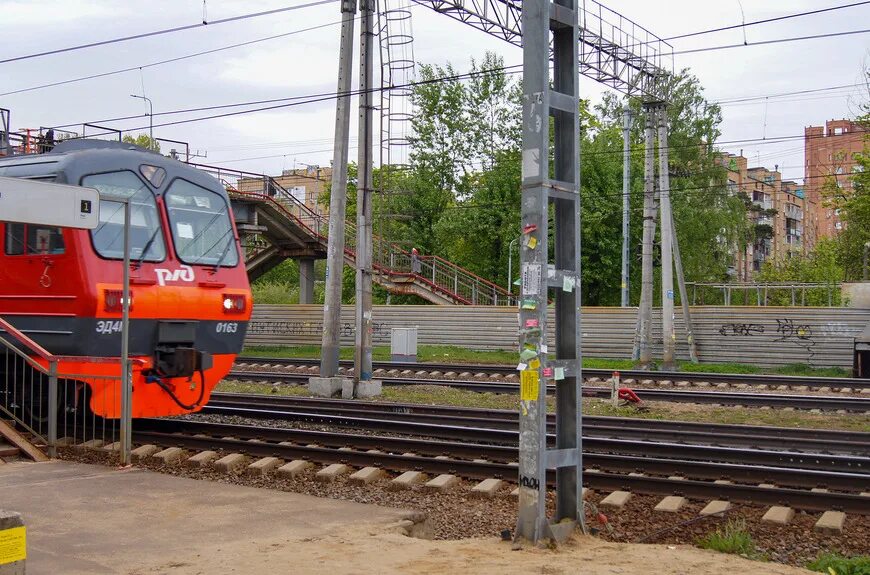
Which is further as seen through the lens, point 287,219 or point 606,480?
point 287,219

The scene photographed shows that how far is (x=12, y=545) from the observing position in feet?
17.3

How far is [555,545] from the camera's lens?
271 inches

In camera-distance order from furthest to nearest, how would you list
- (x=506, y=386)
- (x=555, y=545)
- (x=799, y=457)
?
1. (x=506, y=386)
2. (x=799, y=457)
3. (x=555, y=545)

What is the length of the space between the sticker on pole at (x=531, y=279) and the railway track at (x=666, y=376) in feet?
50.3

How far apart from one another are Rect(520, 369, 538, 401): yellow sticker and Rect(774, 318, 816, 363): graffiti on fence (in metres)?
22.4

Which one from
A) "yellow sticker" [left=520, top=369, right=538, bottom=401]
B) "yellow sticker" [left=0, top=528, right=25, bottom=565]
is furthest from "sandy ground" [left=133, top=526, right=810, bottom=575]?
"yellow sticker" [left=520, top=369, right=538, bottom=401]

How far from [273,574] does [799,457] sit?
263 inches

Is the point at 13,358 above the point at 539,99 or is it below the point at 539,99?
below

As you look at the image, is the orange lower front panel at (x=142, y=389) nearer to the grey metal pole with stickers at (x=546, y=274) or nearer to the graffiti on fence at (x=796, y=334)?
the grey metal pole with stickers at (x=546, y=274)

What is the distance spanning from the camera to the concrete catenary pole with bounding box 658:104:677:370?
25.5 metres

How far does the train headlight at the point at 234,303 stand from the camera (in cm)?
1249

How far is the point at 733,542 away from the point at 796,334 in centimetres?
2181

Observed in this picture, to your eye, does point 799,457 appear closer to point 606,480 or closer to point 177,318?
point 606,480

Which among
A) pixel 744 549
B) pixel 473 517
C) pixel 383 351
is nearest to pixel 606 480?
pixel 473 517
